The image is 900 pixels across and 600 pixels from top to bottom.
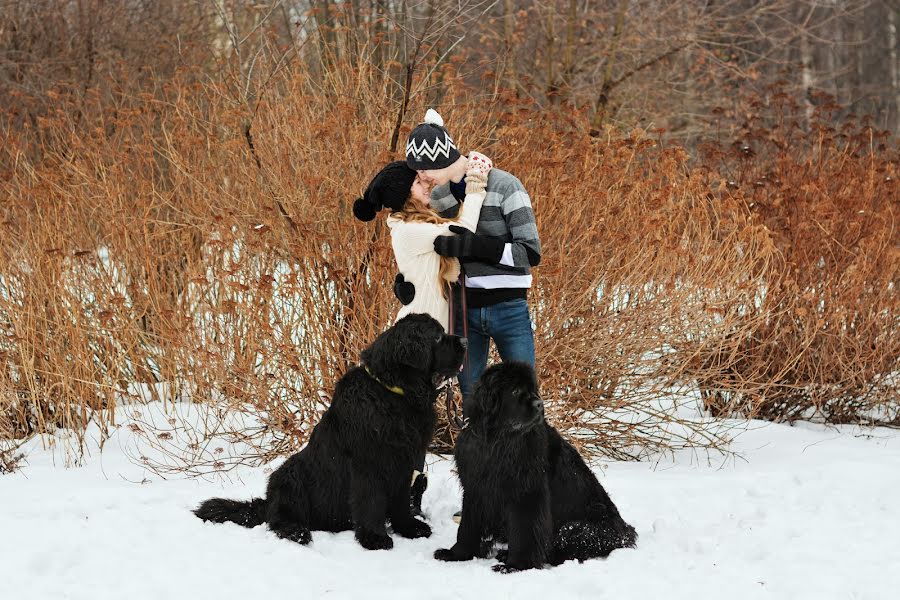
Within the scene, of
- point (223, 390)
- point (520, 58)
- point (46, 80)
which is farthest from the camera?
point (520, 58)

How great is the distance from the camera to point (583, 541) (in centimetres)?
365

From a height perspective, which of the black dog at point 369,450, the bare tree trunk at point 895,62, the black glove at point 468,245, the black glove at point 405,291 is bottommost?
the black dog at point 369,450

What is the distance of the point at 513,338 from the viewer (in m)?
3.92

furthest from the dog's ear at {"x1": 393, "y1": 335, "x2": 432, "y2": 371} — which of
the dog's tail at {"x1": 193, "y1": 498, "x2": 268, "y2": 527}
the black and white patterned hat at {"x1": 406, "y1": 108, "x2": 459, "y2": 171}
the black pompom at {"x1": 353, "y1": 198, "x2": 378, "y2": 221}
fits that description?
the dog's tail at {"x1": 193, "y1": 498, "x2": 268, "y2": 527}

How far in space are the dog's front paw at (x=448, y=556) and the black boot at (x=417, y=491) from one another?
0.57 metres

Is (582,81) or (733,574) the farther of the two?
(582,81)

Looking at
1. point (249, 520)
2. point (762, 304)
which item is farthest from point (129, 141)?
point (762, 304)

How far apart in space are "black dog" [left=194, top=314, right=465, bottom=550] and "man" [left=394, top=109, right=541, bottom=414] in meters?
0.23

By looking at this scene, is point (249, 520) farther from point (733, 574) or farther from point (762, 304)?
point (762, 304)

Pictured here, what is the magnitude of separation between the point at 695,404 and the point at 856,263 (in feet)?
5.85

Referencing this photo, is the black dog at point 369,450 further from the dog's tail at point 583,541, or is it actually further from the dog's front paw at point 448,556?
the dog's tail at point 583,541

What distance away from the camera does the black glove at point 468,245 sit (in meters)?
3.64

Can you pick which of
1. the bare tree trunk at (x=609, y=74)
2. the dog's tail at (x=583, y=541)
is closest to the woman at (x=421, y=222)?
the dog's tail at (x=583, y=541)

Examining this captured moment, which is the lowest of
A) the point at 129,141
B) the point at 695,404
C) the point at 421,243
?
the point at 695,404
